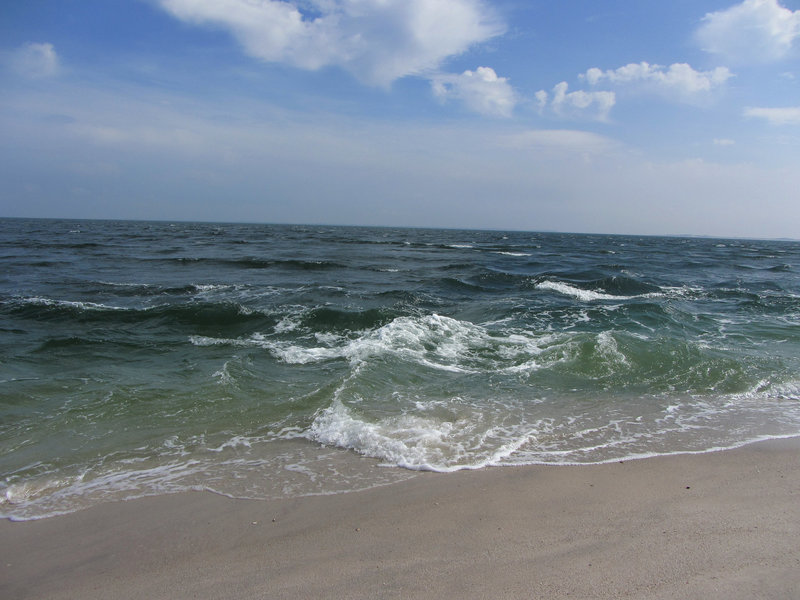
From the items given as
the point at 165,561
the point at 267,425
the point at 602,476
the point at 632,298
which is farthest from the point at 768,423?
the point at 632,298

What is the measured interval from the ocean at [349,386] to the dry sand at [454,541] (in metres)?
0.39

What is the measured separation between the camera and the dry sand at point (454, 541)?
2.89 m

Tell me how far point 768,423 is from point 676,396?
121 cm

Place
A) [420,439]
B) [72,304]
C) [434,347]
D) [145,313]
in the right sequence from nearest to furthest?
[420,439] < [434,347] < [145,313] < [72,304]

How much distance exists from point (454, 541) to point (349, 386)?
390 cm

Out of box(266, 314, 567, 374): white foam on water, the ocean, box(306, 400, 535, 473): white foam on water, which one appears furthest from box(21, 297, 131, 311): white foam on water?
box(306, 400, 535, 473): white foam on water

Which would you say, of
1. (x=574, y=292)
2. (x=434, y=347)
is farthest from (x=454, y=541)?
(x=574, y=292)

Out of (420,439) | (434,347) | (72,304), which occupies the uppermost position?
(72,304)

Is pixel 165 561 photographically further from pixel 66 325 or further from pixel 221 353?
pixel 66 325

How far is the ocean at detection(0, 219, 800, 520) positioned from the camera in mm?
4711

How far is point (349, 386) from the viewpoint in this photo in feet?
23.1

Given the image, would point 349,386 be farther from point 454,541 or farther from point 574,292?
point 574,292

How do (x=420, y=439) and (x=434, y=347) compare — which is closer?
(x=420, y=439)

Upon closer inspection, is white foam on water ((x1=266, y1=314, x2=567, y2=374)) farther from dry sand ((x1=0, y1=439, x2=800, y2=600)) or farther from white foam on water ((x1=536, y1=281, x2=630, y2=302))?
white foam on water ((x1=536, y1=281, x2=630, y2=302))
